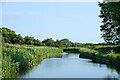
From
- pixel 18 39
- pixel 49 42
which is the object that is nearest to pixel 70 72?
pixel 18 39

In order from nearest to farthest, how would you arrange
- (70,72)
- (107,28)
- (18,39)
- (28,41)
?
(70,72) < (107,28) < (18,39) < (28,41)

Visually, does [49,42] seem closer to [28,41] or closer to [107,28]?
[28,41]

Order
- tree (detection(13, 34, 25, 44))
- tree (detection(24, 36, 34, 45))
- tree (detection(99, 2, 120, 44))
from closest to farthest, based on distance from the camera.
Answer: tree (detection(99, 2, 120, 44))
tree (detection(13, 34, 25, 44))
tree (detection(24, 36, 34, 45))

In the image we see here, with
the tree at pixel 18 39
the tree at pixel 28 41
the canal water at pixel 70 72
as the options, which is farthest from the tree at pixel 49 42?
the canal water at pixel 70 72

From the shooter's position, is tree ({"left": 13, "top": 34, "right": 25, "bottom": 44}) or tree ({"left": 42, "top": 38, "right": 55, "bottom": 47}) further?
tree ({"left": 42, "top": 38, "right": 55, "bottom": 47})

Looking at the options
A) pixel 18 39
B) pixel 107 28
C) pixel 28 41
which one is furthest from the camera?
pixel 28 41

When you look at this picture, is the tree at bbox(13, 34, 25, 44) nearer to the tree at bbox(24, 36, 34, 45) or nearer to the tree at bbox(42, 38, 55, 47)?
the tree at bbox(24, 36, 34, 45)

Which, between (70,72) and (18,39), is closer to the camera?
(70,72)

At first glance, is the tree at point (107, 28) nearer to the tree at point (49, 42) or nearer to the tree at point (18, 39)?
the tree at point (18, 39)

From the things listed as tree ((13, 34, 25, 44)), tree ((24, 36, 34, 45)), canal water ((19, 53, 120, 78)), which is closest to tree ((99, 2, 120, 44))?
canal water ((19, 53, 120, 78))

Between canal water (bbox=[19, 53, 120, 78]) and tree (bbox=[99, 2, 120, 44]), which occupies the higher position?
tree (bbox=[99, 2, 120, 44])

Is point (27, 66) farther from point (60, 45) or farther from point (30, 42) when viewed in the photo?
point (60, 45)

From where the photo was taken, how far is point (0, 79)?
9.48 meters

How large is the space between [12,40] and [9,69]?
42416mm
